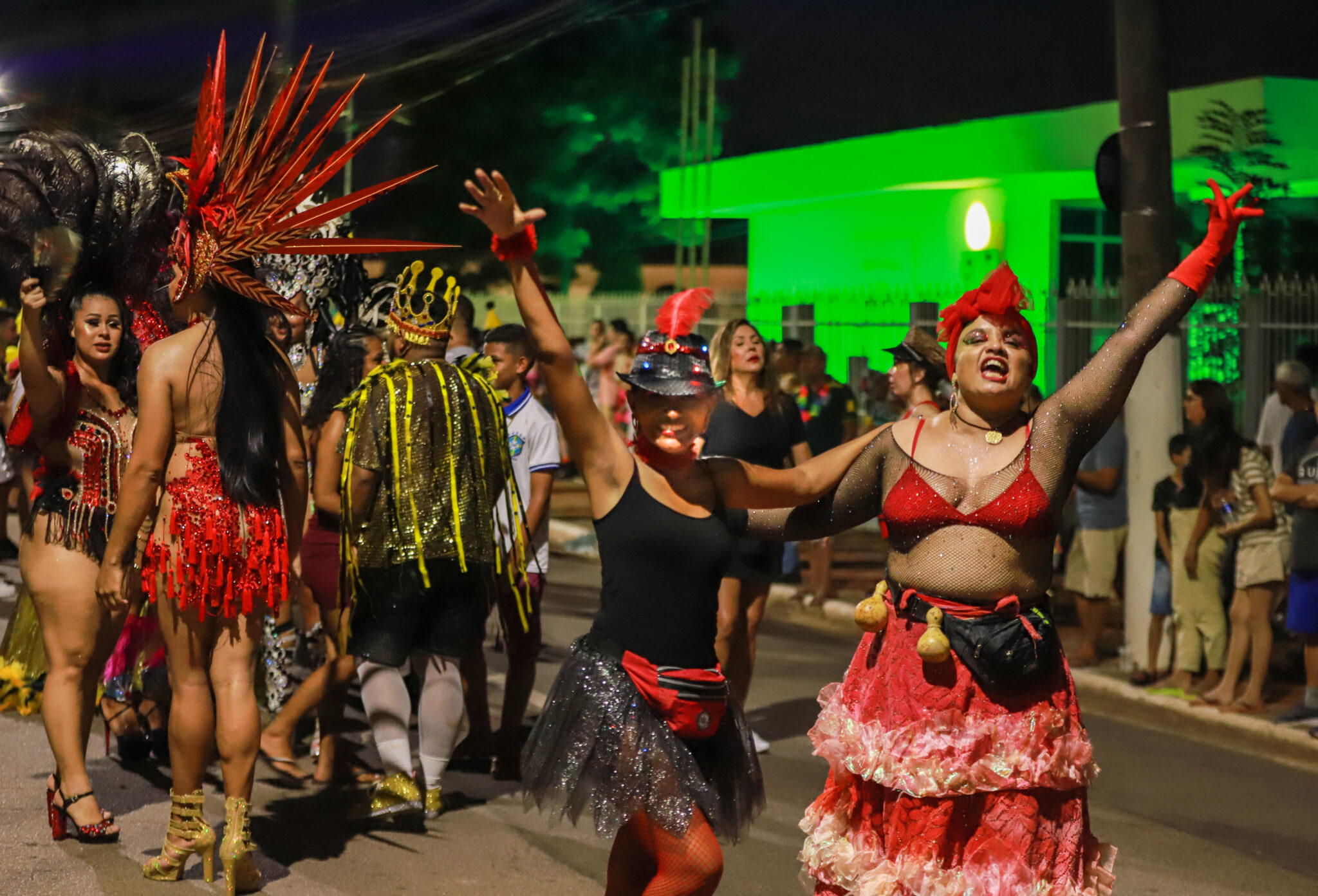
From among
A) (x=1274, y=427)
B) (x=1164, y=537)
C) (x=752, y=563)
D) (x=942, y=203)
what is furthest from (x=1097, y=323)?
(x=752, y=563)

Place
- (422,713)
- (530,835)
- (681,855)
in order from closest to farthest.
→ (681,855)
(530,835)
(422,713)

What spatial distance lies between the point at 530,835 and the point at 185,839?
1.43 metres

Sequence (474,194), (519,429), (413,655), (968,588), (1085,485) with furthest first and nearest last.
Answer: (1085,485) → (519,429) → (413,655) → (968,588) → (474,194)

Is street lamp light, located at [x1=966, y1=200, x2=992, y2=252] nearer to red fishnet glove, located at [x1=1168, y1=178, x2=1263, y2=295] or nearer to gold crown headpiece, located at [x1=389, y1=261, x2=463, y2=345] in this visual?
gold crown headpiece, located at [x1=389, y1=261, x2=463, y2=345]

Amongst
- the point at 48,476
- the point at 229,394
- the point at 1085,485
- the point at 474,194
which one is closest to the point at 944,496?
the point at 474,194

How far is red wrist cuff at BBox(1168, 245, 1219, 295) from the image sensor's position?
14.3 feet

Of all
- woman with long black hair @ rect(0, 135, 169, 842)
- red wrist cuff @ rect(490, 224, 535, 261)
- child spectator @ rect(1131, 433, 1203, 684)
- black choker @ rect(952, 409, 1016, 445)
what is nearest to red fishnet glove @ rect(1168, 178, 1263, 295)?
black choker @ rect(952, 409, 1016, 445)

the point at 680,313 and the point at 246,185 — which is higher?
A: the point at 246,185

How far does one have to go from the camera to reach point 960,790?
163 inches

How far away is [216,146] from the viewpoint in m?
5.33

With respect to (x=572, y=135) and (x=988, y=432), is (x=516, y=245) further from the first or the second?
(x=572, y=135)

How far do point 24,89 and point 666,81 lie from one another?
1467 inches

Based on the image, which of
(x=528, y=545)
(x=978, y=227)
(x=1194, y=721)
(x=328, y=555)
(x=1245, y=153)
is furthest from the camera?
(x=978, y=227)

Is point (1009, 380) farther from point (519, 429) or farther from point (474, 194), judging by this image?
point (519, 429)
